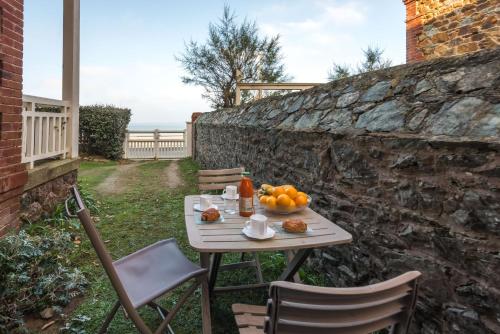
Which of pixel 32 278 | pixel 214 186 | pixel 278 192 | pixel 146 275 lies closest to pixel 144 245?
pixel 214 186

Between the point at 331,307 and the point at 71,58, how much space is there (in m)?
5.21

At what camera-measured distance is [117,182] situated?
7.84m

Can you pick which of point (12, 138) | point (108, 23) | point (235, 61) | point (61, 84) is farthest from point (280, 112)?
point (235, 61)

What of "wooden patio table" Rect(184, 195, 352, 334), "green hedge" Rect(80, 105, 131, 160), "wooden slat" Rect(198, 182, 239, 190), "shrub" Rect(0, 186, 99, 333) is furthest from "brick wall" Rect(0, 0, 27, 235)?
"green hedge" Rect(80, 105, 131, 160)

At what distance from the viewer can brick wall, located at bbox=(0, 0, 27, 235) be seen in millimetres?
3143

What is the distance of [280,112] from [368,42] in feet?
48.3

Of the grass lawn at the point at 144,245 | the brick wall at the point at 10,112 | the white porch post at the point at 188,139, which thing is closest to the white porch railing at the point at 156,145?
the white porch post at the point at 188,139

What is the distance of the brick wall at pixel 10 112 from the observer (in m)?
3.14

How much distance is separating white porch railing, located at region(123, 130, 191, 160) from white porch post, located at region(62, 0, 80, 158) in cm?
848

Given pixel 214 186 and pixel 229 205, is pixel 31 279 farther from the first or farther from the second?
pixel 214 186

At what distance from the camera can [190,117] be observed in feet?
45.8

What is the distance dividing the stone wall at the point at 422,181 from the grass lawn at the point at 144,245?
73 cm

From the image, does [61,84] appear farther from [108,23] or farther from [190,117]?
[190,117]

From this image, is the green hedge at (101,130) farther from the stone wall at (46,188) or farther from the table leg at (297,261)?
the table leg at (297,261)
